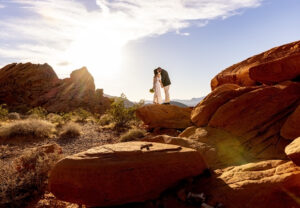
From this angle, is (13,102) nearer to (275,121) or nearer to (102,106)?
(102,106)

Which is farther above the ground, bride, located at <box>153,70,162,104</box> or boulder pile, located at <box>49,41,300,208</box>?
bride, located at <box>153,70,162,104</box>

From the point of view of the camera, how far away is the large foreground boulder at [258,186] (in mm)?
3408

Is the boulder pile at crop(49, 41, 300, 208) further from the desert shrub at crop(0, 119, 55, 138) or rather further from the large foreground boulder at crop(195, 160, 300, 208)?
the desert shrub at crop(0, 119, 55, 138)

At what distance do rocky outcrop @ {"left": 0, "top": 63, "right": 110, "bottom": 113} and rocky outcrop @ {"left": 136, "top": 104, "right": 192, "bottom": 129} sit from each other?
84.6ft

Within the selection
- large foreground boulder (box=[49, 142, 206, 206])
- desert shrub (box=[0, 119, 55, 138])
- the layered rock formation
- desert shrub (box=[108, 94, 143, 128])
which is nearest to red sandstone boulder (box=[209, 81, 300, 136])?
the layered rock formation

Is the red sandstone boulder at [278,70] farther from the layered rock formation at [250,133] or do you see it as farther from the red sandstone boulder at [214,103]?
the red sandstone boulder at [214,103]

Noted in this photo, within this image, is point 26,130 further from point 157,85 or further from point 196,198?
point 196,198

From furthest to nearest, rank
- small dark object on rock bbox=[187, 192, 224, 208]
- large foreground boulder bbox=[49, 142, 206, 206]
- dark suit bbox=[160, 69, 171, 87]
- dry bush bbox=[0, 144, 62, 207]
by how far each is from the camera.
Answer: dark suit bbox=[160, 69, 171, 87] → dry bush bbox=[0, 144, 62, 207] → large foreground boulder bbox=[49, 142, 206, 206] → small dark object on rock bbox=[187, 192, 224, 208]

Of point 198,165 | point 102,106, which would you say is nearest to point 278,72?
point 198,165

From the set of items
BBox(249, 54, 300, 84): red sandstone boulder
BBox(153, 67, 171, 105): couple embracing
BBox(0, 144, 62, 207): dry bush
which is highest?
BBox(153, 67, 171, 105): couple embracing

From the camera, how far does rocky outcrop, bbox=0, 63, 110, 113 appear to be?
118 feet

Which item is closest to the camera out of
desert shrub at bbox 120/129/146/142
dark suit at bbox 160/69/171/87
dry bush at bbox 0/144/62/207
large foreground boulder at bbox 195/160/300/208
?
large foreground boulder at bbox 195/160/300/208

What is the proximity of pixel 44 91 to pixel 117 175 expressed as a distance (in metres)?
39.5

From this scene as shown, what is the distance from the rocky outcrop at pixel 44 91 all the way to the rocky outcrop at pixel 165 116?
84.6ft
